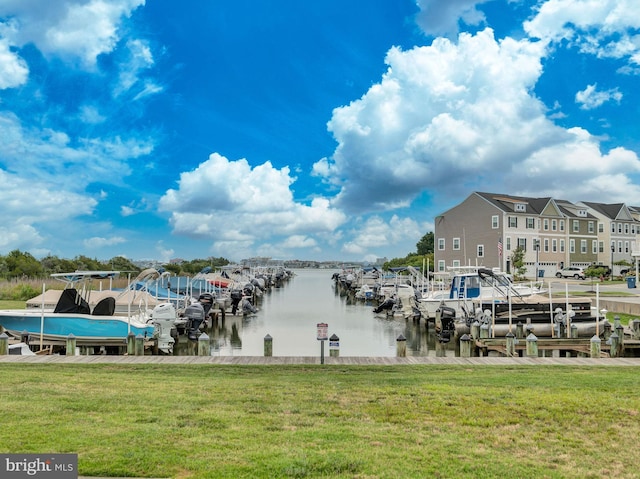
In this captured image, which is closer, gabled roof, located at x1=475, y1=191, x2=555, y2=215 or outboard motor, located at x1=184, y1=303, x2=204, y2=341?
outboard motor, located at x1=184, y1=303, x2=204, y2=341

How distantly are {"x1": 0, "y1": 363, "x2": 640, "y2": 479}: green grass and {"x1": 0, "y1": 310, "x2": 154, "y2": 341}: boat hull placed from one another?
29.6 feet

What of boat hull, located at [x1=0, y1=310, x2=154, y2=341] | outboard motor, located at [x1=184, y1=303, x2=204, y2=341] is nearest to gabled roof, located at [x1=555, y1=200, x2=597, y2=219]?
outboard motor, located at [x1=184, y1=303, x2=204, y2=341]

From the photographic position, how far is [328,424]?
28.1 ft

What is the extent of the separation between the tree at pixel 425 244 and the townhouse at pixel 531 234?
5278cm

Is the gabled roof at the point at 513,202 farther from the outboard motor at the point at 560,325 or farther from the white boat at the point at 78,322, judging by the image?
the white boat at the point at 78,322

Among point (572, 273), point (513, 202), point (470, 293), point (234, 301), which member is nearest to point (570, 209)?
point (572, 273)

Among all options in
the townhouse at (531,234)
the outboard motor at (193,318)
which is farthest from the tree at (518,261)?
the outboard motor at (193,318)

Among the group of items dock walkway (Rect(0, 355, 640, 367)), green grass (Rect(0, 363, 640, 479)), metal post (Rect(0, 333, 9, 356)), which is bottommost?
dock walkway (Rect(0, 355, 640, 367))

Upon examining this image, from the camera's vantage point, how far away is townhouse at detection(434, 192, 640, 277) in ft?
224

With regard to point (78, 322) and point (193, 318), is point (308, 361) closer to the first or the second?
point (78, 322)

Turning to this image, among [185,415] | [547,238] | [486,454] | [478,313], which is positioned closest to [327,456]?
[486,454]

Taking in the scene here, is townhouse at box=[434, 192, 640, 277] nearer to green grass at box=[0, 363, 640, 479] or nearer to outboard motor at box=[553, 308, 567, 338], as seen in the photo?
outboard motor at box=[553, 308, 567, 338]

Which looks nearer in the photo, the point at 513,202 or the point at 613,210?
the point at 513,202

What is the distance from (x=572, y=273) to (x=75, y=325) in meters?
63.9
